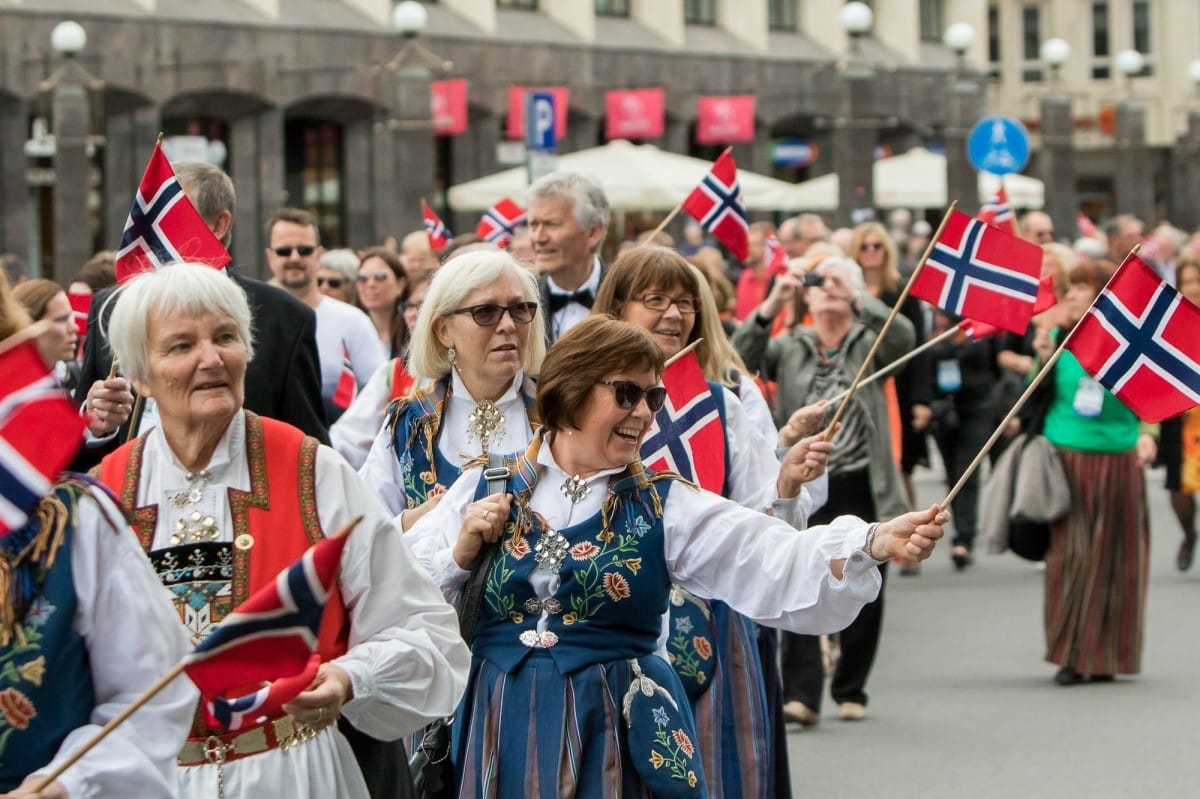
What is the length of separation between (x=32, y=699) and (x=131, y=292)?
3.26 feet

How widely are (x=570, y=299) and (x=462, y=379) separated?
1.89 metres

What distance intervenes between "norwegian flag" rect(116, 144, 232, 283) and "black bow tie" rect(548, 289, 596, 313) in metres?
1.46

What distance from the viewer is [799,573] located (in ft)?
16.4

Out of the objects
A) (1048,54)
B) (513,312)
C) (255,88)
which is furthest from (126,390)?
(1048,54)

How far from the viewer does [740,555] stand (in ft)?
16.7


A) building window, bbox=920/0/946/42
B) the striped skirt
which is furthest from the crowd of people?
building window, bbox=920/0/946/42

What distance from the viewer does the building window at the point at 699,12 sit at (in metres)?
48.3

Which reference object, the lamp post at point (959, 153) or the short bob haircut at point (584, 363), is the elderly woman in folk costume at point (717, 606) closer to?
the short bob haircut at point (584, 363)

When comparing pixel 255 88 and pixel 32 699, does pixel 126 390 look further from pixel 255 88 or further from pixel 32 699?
pixel 255 88

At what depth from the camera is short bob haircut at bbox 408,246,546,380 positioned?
6.23 metres

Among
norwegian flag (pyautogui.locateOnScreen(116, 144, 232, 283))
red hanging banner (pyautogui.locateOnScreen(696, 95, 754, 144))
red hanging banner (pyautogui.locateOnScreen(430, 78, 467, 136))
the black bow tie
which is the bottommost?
the black bow tie

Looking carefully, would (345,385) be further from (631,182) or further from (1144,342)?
(631,182)

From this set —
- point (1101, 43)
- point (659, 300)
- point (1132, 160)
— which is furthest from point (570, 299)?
point (1101, 43)

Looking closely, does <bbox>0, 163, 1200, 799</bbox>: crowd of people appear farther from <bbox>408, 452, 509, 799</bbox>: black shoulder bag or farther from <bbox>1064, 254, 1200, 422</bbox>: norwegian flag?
<bbox>1064, 254, 1200, 422</bbox>: norwegian flag
